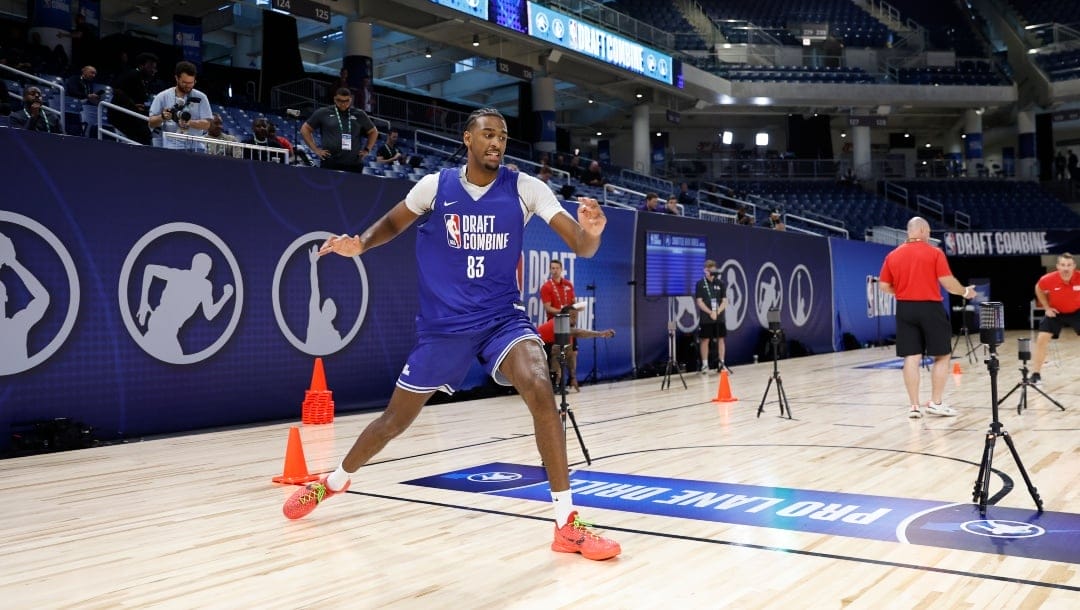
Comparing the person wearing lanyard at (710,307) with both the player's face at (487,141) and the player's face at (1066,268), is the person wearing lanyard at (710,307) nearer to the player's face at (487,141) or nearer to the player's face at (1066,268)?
the player's face at (1066,268)

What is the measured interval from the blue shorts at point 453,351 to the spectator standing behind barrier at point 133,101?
588cm

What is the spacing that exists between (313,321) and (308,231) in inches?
36.0

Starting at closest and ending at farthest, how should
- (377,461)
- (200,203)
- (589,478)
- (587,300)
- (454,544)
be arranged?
1. (454,544)
2. (589,478)
3. (377,461)
4. (200,203)
5. (587,300)

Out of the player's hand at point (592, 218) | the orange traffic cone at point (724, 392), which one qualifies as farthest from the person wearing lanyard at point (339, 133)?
the player's hand at point (592, 218)

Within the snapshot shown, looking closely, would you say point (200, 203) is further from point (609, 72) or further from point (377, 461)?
point (609, 72)

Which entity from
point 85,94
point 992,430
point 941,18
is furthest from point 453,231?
point 941,18

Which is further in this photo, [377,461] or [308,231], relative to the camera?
[308,231]

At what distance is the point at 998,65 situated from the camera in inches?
1335

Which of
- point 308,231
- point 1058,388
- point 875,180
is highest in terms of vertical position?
point 875,180

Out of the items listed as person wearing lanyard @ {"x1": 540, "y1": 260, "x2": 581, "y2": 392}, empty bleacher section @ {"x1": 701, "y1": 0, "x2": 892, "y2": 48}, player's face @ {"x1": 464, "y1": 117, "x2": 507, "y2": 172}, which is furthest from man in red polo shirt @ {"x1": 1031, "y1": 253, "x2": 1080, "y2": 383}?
empty bleacher section @ {"x1": 701, "y1": 0, "x2": 892, "y2": 48}

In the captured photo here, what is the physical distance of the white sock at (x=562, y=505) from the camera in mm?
3725

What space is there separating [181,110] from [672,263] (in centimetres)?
810

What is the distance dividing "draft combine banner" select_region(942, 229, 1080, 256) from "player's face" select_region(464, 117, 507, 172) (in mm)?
25368

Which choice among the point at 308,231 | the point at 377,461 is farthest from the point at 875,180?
the point at 377,461
